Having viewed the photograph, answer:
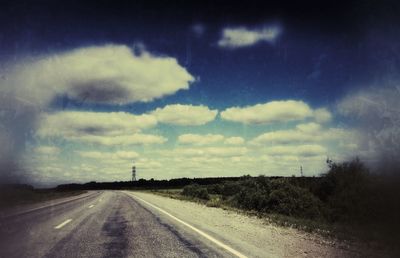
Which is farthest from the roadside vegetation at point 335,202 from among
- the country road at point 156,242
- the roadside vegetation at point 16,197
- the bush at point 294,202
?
the roadside vegetation at point 16,197

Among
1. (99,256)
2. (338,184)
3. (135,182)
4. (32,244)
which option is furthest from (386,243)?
(135,182)

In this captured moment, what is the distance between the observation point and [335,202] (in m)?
19.9

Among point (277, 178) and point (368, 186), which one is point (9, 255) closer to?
point (368, 186)

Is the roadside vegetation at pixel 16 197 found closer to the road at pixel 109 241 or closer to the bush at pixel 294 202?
the road at pixel 109 241

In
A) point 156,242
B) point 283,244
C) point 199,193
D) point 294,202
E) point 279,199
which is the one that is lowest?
point 283,244

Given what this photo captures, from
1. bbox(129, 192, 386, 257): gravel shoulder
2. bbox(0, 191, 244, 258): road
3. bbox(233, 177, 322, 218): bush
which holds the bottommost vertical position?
bbox(129, 192, 386, 257): gravel shoulder

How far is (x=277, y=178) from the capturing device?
27375mm

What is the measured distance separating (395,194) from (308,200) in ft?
34.0

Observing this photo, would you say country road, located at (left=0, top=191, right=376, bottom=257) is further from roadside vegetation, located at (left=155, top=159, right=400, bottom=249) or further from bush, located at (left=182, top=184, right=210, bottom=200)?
bush, located at (left=182, top=184, right=210, bottom=200)

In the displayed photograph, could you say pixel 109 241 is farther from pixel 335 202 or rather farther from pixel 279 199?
pixel 279 199

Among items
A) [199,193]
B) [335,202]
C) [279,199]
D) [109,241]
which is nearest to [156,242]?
[109,241]

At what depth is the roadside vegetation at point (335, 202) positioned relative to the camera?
38.9 feet

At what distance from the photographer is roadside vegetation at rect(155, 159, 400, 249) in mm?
11844

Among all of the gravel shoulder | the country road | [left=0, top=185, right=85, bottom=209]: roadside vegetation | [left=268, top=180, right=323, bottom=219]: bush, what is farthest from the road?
[left=0, top=185, right=85, bottom=209]: roadside vegetation
